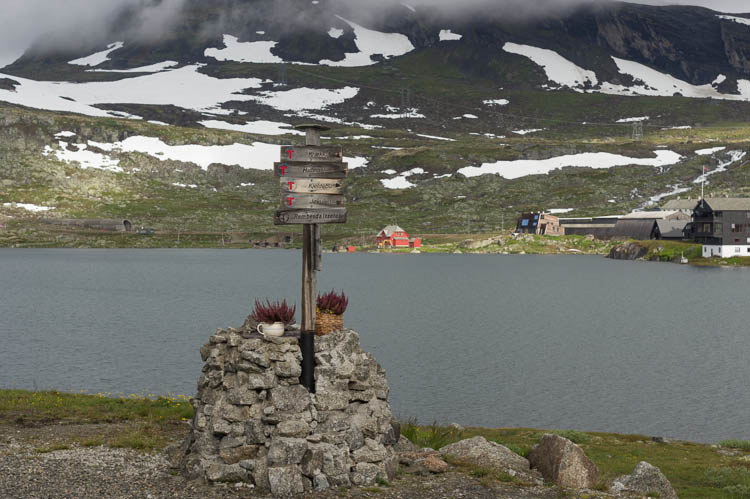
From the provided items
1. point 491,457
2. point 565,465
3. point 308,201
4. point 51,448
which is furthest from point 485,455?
point 51,448

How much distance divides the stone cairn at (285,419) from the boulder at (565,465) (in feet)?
15.6

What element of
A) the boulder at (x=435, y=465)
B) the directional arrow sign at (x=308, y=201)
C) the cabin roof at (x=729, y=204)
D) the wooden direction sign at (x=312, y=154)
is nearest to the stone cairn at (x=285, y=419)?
the boulder at (x=435, y=465)

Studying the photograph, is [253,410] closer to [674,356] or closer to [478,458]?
[478,458]

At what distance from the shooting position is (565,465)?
21.3 metres

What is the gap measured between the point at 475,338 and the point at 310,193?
164 feet

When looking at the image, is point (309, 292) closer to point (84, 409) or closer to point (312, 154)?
point (312, 154)

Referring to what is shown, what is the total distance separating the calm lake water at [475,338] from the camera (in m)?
43.5

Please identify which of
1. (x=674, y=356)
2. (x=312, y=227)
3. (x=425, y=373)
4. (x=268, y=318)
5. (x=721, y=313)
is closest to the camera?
(x=268, y=318)

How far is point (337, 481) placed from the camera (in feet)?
64.2

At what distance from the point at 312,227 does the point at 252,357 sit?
4843mm

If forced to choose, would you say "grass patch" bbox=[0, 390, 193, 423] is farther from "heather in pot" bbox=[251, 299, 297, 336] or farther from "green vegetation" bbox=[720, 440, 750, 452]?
"green vegetation" bbox=[720, 440, 750, 452]

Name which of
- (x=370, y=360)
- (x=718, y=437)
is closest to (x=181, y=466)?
(x=370, y=360)

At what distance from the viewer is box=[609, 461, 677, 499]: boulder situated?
20.6m

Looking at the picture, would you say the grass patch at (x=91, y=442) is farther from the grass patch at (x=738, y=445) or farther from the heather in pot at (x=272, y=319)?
the grass patch at (x=738, y=445)
